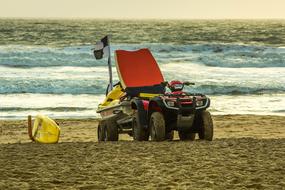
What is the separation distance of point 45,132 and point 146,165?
4571 mm

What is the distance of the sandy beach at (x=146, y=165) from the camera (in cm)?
674

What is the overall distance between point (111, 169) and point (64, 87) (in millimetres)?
23291

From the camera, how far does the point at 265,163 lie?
25.9 ft

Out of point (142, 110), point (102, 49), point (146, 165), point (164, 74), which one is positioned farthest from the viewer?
point (164, 74)

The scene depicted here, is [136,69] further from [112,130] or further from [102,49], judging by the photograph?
[102,49]

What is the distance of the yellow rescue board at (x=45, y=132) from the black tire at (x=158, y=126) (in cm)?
166

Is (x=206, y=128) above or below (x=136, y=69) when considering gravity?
below

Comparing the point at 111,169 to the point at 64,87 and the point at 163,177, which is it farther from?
the point at 64,87

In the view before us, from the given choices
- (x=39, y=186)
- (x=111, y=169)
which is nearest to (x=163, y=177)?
(x=111, y=169)

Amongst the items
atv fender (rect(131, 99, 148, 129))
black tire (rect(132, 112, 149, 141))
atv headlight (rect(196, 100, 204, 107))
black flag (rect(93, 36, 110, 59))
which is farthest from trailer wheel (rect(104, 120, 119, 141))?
black flag (rect(93, 36, 110, 59))

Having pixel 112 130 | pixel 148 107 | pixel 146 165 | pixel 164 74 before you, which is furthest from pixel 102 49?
pixel 164 74

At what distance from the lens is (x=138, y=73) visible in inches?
534

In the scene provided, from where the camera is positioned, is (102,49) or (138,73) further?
(102,49)

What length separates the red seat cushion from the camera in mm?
13375
